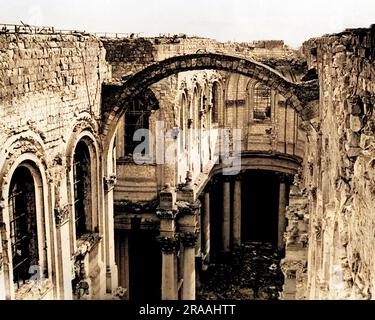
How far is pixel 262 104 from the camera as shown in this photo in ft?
90.1

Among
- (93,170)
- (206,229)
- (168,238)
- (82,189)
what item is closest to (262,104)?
(206,229)

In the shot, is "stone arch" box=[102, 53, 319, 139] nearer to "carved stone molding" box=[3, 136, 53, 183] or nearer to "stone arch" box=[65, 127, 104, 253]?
"stone arch" box=[65, 127, 104, 253]

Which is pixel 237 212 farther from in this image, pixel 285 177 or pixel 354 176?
pixel 354 176

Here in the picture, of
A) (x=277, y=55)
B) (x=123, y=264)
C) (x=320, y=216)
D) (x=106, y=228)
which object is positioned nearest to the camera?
(x=320, y=216)

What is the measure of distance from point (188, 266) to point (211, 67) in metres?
6.91

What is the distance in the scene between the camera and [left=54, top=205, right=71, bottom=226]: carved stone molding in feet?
38.0

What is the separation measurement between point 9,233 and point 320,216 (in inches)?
213

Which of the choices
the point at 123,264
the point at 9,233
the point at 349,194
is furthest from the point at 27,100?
the point at 123,264

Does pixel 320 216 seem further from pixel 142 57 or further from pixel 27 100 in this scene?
pixel 142 57

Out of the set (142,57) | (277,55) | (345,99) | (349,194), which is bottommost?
(349,194)

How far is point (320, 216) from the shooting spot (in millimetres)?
9273

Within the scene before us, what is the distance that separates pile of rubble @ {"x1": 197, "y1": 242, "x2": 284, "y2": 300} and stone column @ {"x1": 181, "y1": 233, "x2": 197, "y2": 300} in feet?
13.0

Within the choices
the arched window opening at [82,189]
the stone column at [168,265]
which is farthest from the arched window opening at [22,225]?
the stone column at [168,265]
